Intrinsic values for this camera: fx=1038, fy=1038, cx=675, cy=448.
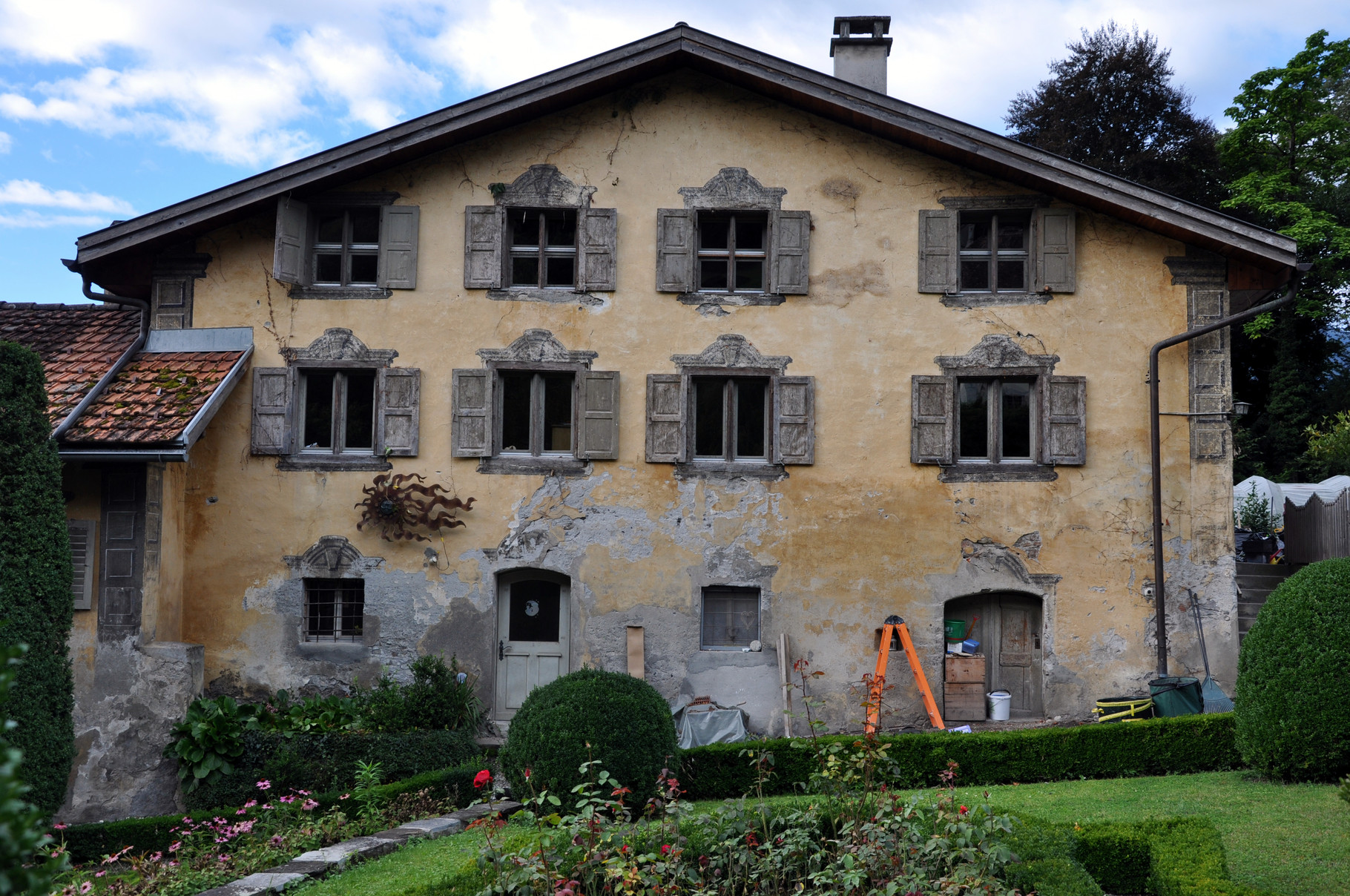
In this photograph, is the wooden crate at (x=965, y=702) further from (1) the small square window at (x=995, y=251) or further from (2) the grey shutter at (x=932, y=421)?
(1) the small square window at (x=995, y=251)

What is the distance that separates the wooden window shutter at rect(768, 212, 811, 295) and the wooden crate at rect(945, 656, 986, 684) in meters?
5.21

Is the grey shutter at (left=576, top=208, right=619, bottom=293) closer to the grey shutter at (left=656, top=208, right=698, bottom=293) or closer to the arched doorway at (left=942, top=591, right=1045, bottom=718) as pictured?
the grey shutter at (left=656, top=208, right=698, bottom=293)

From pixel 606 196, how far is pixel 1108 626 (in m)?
8.58

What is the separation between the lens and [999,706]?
13.4m


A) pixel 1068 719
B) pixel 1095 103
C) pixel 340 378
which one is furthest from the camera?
pixel 1095 103

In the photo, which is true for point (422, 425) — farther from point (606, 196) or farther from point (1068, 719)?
point (1068, 719)

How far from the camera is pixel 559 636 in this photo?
13812 millimetres

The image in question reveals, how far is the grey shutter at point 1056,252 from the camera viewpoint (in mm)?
13508

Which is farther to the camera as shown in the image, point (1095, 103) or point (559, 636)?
point (1095, 103)

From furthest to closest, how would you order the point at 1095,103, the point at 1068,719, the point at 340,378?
the point at 1095,103
the point at 340,378
the point at 1068,719

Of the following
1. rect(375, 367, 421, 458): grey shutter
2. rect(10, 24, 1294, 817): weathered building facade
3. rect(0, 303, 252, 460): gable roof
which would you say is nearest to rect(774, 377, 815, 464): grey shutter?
A: rect(10, 24, 1294, 817): weathered building facade

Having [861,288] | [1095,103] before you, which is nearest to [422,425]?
[861,288]

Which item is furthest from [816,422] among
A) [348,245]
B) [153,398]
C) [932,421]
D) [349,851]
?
[153,398]

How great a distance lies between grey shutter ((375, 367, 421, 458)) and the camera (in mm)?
13609
